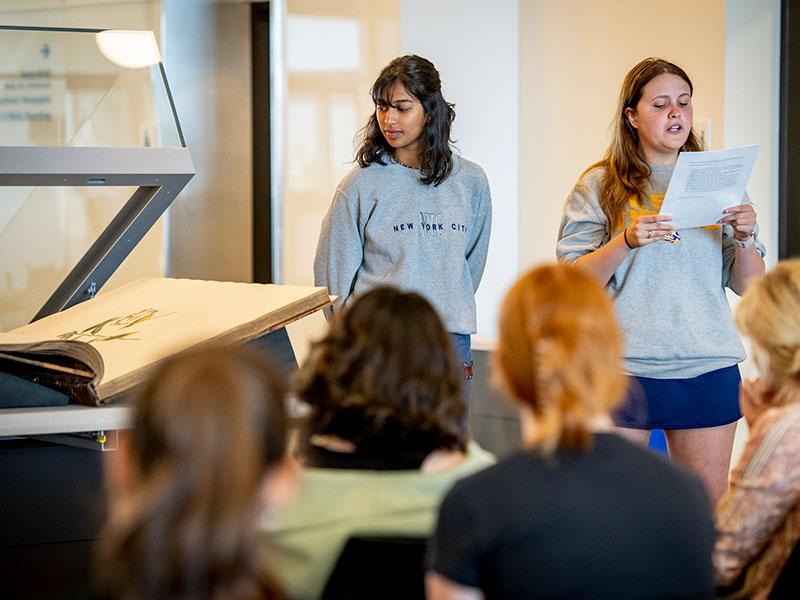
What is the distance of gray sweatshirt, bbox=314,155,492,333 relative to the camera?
111 inches

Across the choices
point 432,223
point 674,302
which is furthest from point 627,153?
point 432,223

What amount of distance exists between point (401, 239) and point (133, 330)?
3.68 feet

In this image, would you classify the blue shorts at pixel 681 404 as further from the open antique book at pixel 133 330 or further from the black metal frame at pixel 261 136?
the black metal frame at pixel 261 136

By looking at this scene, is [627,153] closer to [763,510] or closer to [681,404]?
[681,404]

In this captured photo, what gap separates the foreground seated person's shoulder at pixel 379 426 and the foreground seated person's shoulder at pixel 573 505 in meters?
0.14

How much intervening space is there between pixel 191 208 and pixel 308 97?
133cm

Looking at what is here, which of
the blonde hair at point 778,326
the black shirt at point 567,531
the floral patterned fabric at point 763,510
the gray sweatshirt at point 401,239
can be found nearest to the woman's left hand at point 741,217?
the gray sweatshirt at point 401,239

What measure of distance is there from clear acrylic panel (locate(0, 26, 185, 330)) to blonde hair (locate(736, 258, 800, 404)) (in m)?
1.07

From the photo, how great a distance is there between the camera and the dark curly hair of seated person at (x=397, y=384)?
4.83 ft

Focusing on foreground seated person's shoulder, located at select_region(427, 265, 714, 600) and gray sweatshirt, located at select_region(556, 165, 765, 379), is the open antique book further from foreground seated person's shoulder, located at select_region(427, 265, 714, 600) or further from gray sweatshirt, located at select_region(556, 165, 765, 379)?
gray sweatshirt, located at select_region(556, 165, 765, 379)

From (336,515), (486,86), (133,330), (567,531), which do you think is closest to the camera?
(567,531)

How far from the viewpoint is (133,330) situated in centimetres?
180

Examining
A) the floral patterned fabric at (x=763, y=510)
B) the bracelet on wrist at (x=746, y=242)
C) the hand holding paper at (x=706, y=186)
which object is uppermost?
the hand holding paper at (x=706, y=186)

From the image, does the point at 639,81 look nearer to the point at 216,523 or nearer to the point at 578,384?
the point at 578,384
